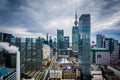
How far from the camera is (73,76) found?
2272cm

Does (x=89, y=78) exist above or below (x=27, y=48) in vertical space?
below

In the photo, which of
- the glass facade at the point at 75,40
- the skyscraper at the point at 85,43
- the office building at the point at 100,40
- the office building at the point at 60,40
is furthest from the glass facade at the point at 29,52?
the glass facade at the point at 75,40

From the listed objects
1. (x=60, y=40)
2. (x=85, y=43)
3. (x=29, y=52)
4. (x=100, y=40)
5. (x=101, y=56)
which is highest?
(x=100, y=40)

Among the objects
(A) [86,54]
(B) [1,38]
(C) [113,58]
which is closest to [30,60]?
(B) [1,38]

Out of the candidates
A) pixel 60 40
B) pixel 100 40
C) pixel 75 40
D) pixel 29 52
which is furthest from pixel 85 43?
pixel 60 40

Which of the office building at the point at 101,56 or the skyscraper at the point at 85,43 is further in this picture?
the office building at the point at 101,56

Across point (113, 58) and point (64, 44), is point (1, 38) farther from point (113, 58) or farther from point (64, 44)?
point (64, 44)

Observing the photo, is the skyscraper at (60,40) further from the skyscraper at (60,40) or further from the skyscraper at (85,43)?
the skyscraper at (85,43)

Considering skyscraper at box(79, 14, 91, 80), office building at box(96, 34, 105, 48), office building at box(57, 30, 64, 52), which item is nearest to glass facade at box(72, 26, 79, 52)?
office building at box(57, 30, 64, 52)

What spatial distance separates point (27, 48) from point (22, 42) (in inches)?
77.5

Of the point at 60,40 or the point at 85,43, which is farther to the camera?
the point at 60,40

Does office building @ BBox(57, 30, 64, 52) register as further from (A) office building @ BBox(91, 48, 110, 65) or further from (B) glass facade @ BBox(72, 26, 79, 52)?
(A) office building @ BBox(91, 48, 110, 65)

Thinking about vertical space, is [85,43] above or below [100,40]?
below

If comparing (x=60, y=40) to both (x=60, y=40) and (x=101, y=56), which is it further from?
(x=101, y=56)
